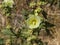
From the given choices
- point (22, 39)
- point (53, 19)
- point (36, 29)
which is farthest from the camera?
point (53, 19)

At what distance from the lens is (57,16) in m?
2.60

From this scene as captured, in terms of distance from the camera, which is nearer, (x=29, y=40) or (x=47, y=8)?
(x=29, y=40)

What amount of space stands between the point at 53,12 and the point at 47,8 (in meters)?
0.10

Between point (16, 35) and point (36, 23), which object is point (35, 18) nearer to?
point (36, 23)

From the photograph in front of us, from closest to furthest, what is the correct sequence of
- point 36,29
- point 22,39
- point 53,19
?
point 36,29 < point 22,39 < point 53,19

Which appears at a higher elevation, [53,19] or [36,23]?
[36,23]

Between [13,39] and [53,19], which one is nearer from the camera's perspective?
[13,39]

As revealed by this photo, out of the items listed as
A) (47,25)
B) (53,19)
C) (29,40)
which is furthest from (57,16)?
(29,40)

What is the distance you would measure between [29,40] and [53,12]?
1259 mm

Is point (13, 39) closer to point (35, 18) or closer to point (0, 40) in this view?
point (0, 40)

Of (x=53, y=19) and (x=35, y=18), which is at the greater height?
(x=35, y=18)

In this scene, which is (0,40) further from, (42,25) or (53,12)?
(53,12)

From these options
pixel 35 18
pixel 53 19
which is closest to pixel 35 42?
pixel 35 18

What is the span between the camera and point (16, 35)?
5.02ft
